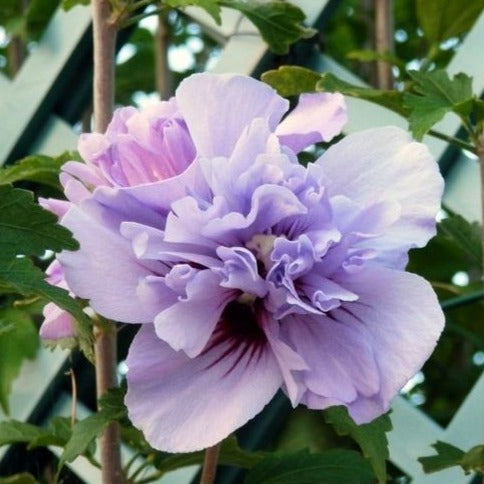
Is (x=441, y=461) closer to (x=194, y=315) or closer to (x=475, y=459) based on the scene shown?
(x=475, y=459)

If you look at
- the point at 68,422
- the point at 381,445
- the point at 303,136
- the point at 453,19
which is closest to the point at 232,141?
the point at 303,136

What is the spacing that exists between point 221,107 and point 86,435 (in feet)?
0.65

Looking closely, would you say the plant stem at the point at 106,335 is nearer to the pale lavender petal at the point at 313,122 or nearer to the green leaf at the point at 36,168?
the green leaf at the point at 36,168

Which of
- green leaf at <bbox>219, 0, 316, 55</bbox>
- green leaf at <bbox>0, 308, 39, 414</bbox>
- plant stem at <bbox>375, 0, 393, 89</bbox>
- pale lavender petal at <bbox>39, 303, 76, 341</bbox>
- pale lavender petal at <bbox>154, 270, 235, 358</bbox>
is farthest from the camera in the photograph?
A: plant stem at <bbox>375, 0, 393, 89</bbox>

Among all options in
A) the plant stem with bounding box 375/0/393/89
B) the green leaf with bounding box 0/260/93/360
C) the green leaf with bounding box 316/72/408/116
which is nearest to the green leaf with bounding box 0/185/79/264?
the green leaf with bounding box 0/260/93/360

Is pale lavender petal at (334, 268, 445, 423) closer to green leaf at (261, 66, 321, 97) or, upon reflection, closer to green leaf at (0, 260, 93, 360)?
green leaf at (0, 260, 93, 360)

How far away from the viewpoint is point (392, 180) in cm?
57

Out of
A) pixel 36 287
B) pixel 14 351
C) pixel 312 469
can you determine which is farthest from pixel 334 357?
pixel 14 351

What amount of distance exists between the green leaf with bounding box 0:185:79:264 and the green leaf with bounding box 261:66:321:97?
23 cm

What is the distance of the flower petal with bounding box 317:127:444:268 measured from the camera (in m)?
0.56

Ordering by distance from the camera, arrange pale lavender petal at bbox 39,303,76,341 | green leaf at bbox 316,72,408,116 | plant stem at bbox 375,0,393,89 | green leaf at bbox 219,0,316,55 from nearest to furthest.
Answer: pale lavender petal at bbox 39,303,76,341
green leaf at bbox 316,72,408,116
green leaf at bbox 219,0,316,55
plant stem at bbox 375,0,393,89

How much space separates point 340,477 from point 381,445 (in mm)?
81

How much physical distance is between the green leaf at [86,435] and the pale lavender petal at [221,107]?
0.17 meters

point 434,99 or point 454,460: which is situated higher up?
point 434,99
